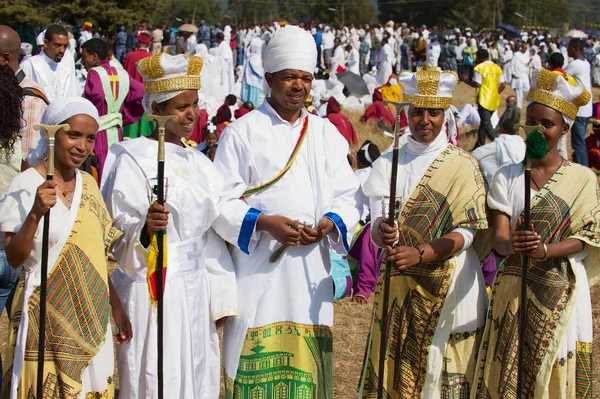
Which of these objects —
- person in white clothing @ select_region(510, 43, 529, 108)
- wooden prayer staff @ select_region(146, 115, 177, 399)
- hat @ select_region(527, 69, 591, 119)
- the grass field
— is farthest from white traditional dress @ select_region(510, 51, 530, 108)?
wooden prayer staff @ select_region(146, 115, 177, 399)

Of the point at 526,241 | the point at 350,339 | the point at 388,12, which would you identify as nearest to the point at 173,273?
the point at 526,241

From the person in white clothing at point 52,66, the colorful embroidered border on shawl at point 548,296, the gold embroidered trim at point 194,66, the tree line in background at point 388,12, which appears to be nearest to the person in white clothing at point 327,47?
the tree line in background at point 388,12

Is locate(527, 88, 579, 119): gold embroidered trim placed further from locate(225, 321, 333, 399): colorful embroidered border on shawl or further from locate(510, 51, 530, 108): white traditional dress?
locate(510, 51, 530, 108): white traditional dress

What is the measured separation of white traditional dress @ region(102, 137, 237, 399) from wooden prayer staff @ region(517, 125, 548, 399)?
1.48 metres

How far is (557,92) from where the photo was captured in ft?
13.7

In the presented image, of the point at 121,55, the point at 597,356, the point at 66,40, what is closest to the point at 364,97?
the point at 121,55

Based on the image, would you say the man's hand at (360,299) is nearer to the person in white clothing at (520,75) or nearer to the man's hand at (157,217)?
the man's hand at (157,217)

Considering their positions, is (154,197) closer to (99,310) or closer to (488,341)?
(99,310)

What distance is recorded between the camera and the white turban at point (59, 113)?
3727 mm

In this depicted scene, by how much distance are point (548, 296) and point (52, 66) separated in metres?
6.52

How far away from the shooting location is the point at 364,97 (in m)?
22.6

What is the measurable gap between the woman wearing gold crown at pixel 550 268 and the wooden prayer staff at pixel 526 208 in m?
0.09

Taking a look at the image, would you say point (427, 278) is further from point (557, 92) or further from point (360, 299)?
point (360, 299)

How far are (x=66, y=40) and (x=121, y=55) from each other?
75.9ft
